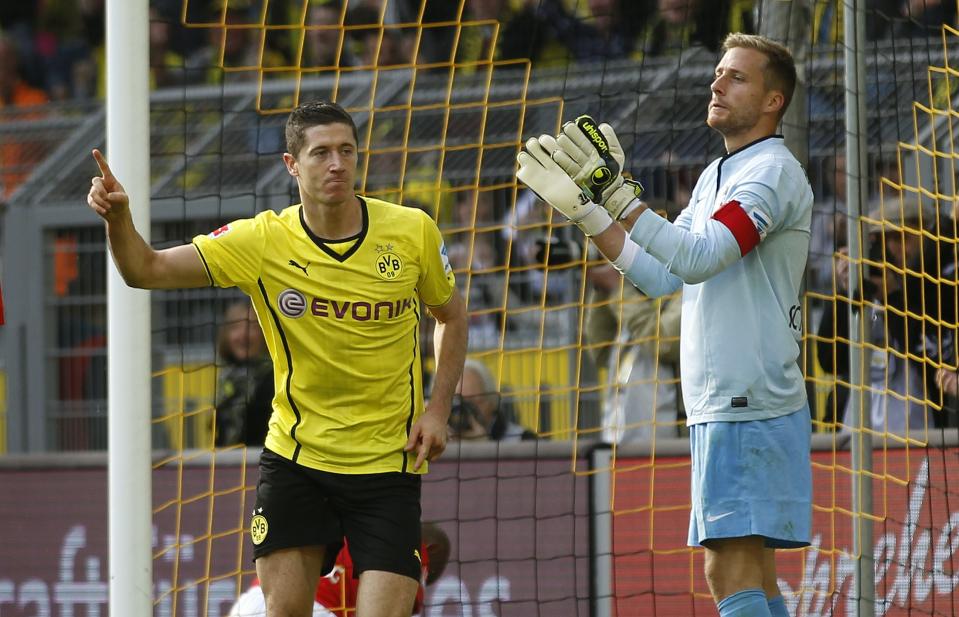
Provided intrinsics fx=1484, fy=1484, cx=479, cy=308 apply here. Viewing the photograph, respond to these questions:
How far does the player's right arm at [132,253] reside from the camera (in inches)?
154

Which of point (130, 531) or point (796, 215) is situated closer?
point (796, 215)

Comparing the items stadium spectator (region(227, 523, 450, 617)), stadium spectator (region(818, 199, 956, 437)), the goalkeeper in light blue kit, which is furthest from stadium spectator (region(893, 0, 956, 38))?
stadium spectator (region(227, 523, 450, 617))

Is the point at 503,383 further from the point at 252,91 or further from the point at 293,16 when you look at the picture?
the point at 293,16

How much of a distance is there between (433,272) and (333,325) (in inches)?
13.8

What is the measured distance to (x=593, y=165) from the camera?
3.90 meters

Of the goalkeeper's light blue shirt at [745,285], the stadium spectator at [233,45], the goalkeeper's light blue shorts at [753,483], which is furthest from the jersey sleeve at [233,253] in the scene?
the stadium spectator at [233,45]

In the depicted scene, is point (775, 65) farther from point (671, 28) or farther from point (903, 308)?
point (671, 28)

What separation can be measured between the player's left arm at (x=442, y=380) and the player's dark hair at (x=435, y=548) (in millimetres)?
1307

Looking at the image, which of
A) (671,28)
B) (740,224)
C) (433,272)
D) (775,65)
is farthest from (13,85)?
(740,224)

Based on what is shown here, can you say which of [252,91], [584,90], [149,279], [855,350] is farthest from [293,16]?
[149,279]

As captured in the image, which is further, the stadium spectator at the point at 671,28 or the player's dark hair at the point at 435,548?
the stadium spectator at the point at 671,28

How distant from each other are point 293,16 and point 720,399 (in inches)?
321

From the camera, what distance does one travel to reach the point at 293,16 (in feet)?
37.7

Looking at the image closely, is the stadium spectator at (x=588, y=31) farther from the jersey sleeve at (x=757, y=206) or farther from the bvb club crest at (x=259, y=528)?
the bvb club crest at (x=259, y=528)
